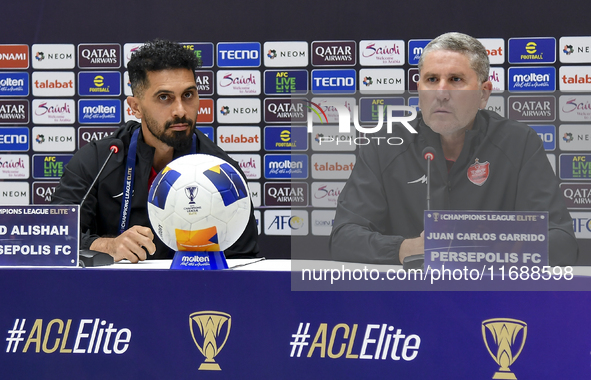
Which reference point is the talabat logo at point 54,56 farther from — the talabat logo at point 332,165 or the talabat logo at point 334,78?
the talabat logo at point 332,165

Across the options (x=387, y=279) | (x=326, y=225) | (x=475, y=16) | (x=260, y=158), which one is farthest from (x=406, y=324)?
(x=475, y=16)

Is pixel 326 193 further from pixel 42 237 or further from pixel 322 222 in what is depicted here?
pixel 42 237

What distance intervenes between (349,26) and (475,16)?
65cm

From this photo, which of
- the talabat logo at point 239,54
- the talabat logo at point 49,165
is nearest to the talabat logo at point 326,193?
the talabat logo at point 239,54

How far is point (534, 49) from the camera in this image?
288 cm

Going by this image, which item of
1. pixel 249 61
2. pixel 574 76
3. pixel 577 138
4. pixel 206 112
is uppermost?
pixel 249 61

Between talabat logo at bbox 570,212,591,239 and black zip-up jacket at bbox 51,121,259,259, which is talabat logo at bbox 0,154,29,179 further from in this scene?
talabat logo at bbox 570,212,591,239

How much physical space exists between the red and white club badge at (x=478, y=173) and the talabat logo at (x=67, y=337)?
727mm

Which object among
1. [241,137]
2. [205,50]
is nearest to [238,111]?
[241,137]

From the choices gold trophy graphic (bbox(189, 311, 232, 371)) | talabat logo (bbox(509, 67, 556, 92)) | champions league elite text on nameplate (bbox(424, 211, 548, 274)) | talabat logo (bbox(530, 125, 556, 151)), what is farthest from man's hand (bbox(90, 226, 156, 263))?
talabat logo (bbox(509, 67, 556, 92))

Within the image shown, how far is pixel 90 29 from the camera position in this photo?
304cm

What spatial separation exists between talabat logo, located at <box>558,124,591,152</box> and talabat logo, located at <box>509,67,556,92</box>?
1942 millimetres

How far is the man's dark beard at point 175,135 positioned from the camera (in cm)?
189

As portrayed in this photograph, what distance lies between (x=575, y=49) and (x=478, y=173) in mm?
2180
